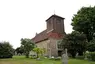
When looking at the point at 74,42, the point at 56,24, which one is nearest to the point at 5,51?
the point at 56,24

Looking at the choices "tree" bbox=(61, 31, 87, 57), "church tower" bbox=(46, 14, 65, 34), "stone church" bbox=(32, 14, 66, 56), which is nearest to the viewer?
"tree" bbox=(61, 31, 87, 57)

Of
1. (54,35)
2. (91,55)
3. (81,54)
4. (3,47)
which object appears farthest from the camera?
(54,35)

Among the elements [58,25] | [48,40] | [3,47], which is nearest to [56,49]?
[48,40]

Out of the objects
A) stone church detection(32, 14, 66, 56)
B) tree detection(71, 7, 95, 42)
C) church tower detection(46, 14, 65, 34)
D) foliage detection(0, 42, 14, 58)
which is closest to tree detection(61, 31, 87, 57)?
tree detection(71, 7, 95, 42)

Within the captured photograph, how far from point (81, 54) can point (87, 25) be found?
8.05 metres

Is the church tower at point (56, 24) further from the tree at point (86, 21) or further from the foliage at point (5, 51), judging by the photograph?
the foliage at point (5, 51)

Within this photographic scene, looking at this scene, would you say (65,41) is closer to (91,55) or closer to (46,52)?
(91,55)

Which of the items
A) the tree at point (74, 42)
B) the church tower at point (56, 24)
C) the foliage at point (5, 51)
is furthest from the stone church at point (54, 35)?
the foliage at point (5, 51)

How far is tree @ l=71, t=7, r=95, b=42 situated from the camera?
46.1m

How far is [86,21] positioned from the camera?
45.8 meters

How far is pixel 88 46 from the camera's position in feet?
138

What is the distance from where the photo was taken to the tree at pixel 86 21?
4606cm

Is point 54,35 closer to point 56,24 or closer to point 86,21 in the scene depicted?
point 56,24

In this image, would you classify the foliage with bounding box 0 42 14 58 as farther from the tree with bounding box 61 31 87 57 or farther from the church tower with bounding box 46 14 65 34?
the tree with bounding box 61 31 87 57
